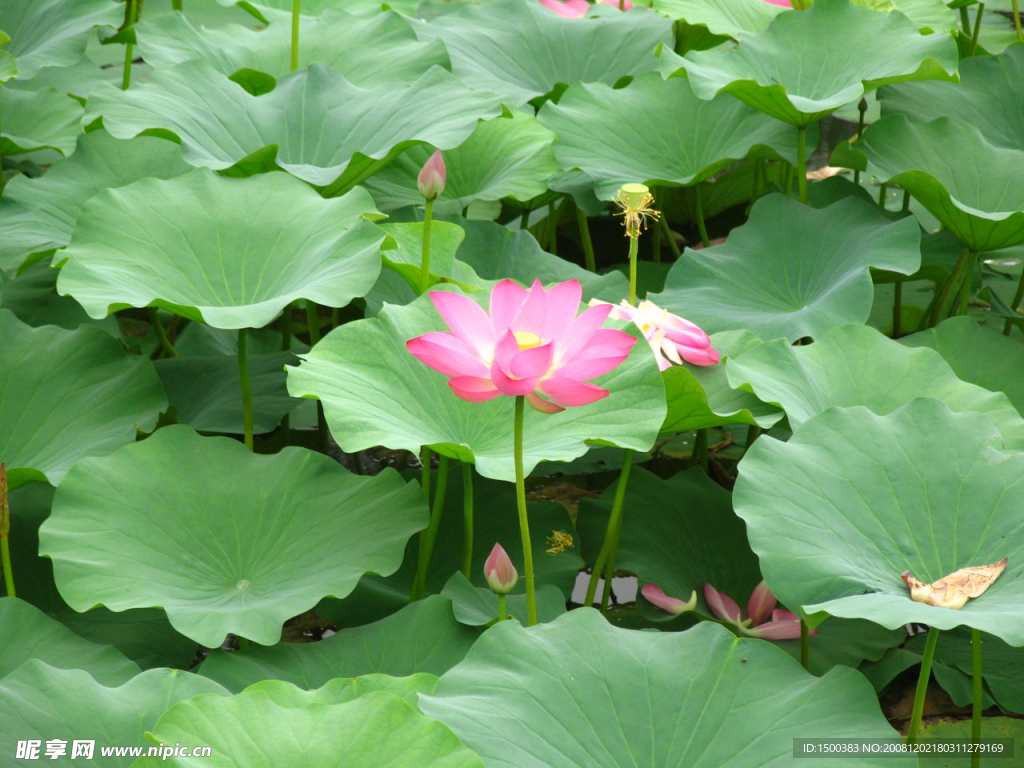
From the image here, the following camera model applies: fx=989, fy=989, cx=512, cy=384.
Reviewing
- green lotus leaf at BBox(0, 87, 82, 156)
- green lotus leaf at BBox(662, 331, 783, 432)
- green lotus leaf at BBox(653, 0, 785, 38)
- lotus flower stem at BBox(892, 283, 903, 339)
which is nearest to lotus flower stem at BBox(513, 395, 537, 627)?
green lotus leaf at BBox(662, 331, 783, 432)

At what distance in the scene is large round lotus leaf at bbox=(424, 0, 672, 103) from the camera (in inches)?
95.9

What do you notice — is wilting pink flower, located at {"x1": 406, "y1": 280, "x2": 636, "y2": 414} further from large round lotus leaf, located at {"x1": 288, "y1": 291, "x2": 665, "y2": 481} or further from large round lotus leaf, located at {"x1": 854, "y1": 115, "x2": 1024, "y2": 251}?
large round lotus leaf, located at {"x1": 854, "y1": 115, "x2": 1024, "y2": 251}

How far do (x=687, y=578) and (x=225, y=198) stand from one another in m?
1.04

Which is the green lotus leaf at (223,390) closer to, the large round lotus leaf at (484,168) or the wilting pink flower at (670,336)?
the large round lotus leaf at (484,168)

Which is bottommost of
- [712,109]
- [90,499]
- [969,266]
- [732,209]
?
[732,209]

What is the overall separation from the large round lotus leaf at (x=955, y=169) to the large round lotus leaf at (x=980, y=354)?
0.66 feet

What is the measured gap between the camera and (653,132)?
2156mm

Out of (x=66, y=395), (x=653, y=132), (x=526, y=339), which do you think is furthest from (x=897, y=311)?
(x=66, y=395)

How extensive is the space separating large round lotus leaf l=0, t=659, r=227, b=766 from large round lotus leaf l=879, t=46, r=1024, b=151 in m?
1.79

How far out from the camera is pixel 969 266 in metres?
1.97

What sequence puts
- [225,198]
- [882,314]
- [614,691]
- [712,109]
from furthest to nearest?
[882,314] < [712,109] < [225,198] < [614,691]

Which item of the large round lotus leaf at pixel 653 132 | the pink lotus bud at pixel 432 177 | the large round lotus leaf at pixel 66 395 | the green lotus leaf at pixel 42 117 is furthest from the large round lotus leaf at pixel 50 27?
the pink lotus bud at pixel 432 177

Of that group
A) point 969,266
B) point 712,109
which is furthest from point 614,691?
point 712,109

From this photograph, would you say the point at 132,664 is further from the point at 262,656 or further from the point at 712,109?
the point at 712,109
